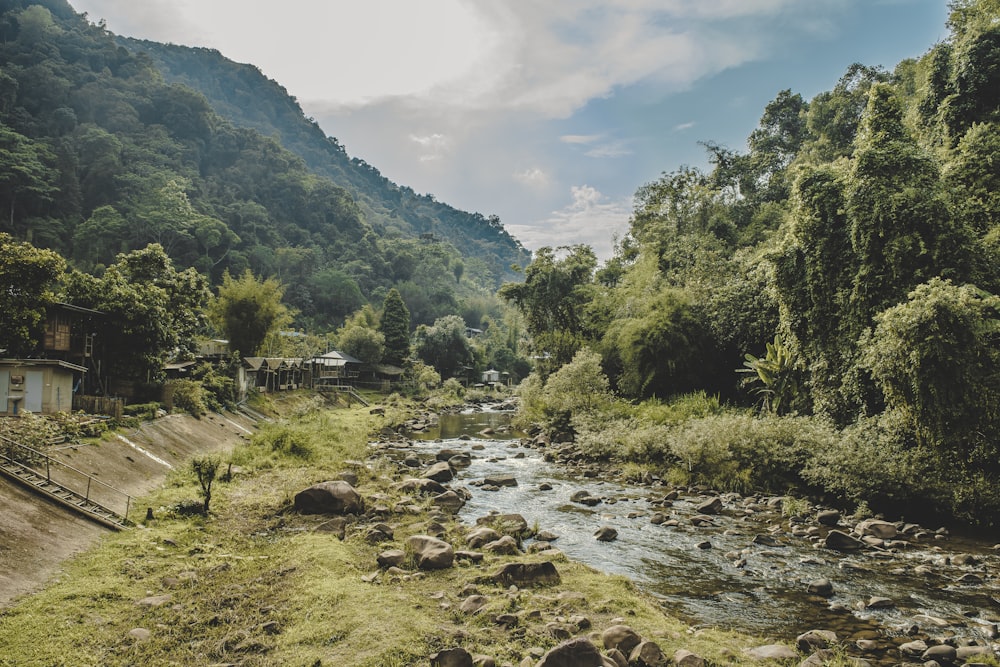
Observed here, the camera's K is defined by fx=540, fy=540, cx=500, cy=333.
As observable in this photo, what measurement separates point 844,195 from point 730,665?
18321 mm

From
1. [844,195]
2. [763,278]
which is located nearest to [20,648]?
[844,195]

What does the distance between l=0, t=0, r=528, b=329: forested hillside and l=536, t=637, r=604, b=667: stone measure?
7953 cm

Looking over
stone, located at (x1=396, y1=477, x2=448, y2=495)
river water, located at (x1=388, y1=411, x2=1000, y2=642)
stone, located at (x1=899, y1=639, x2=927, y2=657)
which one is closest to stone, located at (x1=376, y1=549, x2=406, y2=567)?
river water, located at (x1=388, y1=411, x2=1000, y2=642)

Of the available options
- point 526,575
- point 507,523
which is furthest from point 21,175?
point 526,575

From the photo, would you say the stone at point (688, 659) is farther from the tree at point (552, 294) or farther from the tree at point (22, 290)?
the tree at point (552, 294)

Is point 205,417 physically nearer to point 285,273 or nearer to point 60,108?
point 285,273

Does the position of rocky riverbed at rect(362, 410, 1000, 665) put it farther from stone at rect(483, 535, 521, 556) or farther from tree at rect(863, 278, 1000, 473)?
tree at rect(863, 278, 1000, 473)

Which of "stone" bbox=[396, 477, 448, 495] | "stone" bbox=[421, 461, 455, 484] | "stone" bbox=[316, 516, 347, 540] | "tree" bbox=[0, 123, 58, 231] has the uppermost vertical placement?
"tree" bbox=[0, 123, 58, 231]

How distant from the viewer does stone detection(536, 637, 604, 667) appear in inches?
284

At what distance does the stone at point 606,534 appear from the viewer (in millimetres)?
14656

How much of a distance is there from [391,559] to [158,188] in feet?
311

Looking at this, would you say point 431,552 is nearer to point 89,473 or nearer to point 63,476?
point 63,476

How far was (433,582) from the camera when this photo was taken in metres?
10.6

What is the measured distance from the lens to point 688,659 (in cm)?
762
